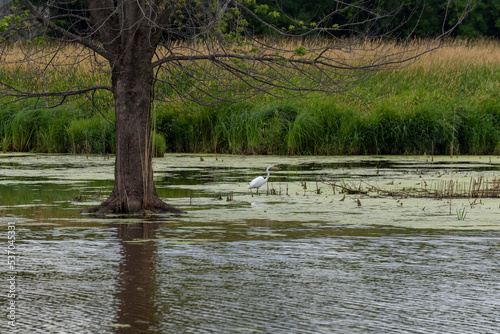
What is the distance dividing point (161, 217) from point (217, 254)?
2716mm

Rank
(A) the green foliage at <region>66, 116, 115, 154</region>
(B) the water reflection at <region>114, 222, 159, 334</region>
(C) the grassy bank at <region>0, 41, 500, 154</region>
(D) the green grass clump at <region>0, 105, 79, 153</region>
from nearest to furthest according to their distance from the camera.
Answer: (B) the water reflection at <region>114, 222, 159, 334</region>, (C) the grassy bank at <region>0, 41, 500, 154</region>, (A) the green foliage at <region>66, 116, 115, 154</region>, (D) the green grass clump at <region>0, 105, 79, 153</region>

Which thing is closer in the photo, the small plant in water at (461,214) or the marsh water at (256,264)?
the marsh water at (256,264)

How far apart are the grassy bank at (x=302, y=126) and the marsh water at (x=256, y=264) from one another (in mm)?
8094

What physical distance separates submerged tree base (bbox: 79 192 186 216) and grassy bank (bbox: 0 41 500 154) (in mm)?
9804

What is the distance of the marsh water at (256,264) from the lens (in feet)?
16.0

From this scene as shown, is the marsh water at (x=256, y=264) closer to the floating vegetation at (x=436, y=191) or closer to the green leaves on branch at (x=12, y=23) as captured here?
the floating vegetation at (x=436, y=191)

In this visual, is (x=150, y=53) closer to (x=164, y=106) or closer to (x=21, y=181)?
(x=21, y=181)

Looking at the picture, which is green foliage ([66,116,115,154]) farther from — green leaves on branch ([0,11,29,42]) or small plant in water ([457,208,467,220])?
small plant in water ([457,208,467,220])

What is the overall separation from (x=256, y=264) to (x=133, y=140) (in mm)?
3723

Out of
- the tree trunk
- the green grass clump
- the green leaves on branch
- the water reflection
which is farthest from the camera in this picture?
the green grass clump

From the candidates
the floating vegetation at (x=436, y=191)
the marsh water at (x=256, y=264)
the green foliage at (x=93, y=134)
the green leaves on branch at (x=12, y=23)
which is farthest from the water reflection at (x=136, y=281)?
the green foliage at (x=93, y=134)

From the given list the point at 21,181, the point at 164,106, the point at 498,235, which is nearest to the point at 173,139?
the point at 164,106

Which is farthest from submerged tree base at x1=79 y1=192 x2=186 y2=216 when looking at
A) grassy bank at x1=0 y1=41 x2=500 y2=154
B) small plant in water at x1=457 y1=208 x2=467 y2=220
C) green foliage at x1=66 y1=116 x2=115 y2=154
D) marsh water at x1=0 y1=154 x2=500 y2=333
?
green foliage at x1=66 y1=116 x2=115 y2=154

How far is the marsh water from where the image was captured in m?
4.88
